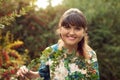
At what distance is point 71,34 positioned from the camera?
337cm

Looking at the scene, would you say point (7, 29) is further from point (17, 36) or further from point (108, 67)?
point (108, 67)

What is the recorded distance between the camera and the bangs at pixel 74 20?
3.38 metres

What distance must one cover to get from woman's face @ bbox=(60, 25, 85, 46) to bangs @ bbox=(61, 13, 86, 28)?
0.10 feet

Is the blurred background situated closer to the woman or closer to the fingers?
the woman

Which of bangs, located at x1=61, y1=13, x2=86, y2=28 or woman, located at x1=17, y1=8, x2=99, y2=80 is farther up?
bangs, located at x1=61, y1=13, x2=86, y2=28

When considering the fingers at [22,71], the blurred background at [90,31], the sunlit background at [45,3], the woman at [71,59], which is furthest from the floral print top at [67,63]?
the sunlit background at [45,3]

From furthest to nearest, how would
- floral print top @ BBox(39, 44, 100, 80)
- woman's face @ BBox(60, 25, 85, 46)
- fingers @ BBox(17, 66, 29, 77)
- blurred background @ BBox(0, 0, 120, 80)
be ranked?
blurred background @ BBox(0, 0, 120, 80) → woman's face @ BBox(60, 25, 85, 46) → fingers @ BBox(17, 66, 29, 77) → floral print top @ BBox(39, 44, 100, 80)

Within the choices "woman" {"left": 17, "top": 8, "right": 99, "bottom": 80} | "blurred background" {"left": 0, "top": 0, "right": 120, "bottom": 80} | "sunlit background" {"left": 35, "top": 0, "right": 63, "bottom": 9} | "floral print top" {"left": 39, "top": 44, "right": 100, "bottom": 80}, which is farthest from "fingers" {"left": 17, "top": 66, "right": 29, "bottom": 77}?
"sunlit background" {"left": 35, "top": 0, "right": 63, "bottom": 9}

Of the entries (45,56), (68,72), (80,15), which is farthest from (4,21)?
(80,15)

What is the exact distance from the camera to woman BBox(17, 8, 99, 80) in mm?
2590

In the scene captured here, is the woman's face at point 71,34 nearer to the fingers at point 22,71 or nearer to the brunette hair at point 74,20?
the brunette hair at point 74,20

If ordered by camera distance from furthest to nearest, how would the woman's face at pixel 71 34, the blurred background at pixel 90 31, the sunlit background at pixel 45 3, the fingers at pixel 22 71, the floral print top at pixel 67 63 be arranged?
the sunlit background at pixel 45 3, the blurred background at pixel 90 31, the woman's face at pixel 71 34, the fingers at pixel 22 71, the floral print top at pixel 67 63

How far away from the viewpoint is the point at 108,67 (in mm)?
8516

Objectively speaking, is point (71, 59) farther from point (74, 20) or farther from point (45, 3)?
point (45, 3)
